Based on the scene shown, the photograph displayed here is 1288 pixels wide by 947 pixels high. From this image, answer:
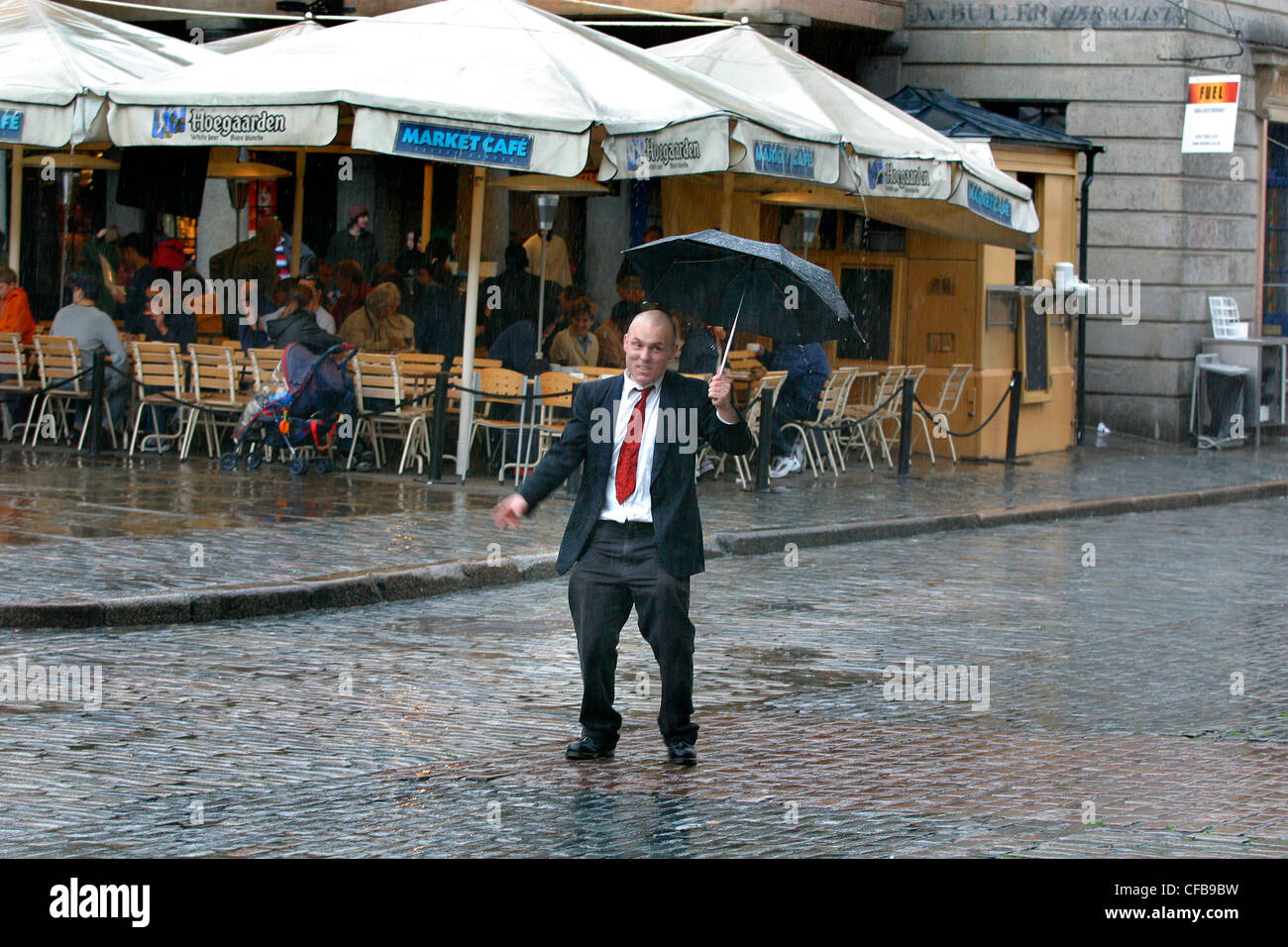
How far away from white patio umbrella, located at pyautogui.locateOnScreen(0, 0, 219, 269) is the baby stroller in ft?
7.88

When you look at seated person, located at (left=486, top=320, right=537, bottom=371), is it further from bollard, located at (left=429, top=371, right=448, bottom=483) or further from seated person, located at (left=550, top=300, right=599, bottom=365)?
bollard, located at (left=429, top=371, right=448, bottom=483)

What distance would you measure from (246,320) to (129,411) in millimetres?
2238

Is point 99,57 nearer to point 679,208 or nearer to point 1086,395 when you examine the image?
point 679,208

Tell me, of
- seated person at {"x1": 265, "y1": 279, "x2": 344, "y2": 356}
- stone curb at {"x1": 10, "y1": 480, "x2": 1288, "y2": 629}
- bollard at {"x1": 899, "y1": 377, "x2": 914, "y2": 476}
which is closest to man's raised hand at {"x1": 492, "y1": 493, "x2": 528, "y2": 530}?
stone curb at {"x1": 10, "y1": 480, "x2": 1288, "y2": 629}

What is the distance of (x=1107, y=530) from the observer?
47.8ft

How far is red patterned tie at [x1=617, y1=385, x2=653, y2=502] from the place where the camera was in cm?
638

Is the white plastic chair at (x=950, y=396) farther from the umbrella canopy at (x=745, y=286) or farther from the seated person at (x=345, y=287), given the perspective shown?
the umbrella canopy at (x=745, y=286)

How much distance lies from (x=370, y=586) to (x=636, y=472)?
390cm

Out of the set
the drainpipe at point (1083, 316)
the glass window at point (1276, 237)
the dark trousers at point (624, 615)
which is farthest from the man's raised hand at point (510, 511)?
the glass window at point (1276, 237)

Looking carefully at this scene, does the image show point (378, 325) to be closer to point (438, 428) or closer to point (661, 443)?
point (438, 428)

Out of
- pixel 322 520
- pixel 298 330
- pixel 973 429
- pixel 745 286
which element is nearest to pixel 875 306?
pixel 973 429

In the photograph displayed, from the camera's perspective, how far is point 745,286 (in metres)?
7.20
